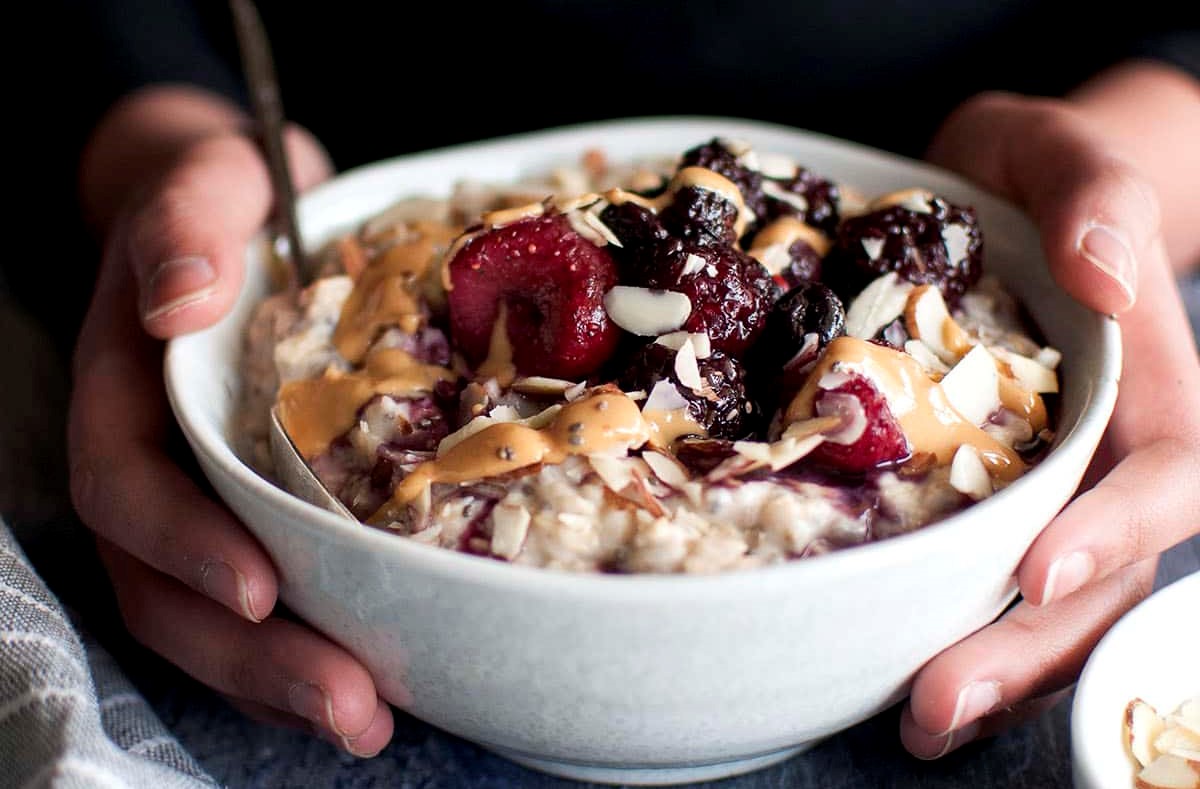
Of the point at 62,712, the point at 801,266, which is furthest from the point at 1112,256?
the point at 62,712

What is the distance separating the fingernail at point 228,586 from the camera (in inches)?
43.2

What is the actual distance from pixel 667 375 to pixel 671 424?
2.0 inches

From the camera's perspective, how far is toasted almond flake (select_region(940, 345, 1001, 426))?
3.75 ft

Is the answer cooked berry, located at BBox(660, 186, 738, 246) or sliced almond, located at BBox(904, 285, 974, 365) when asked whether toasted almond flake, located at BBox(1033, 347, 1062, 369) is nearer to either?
sliced almond, located at BBox(904, 285, 974, 365)

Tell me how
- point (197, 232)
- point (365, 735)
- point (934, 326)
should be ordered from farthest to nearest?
point (197, 232) → point (934, 326) → point (365, 735)

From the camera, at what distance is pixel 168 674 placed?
138cm

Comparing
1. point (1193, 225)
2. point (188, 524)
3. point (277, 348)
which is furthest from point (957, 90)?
point (188, 524)

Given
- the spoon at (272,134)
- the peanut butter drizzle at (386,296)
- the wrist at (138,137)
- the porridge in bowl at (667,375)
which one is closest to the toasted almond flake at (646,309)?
the porridge in bowl at (667,375)

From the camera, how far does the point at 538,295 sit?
1225 millimetres

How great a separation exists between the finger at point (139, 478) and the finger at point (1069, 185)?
0.96 metres

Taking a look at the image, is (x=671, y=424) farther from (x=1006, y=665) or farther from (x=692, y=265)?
(x=1006, y=665)

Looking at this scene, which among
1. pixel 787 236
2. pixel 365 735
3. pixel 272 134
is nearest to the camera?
pixel 365 735

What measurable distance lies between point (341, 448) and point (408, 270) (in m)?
0.27

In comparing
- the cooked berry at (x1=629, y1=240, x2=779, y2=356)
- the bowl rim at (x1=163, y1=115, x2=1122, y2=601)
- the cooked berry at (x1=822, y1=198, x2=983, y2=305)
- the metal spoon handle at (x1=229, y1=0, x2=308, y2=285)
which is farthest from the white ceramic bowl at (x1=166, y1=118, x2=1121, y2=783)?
the metal spoon handle at (x1=229, y1=0, x2=308, y2=285)
